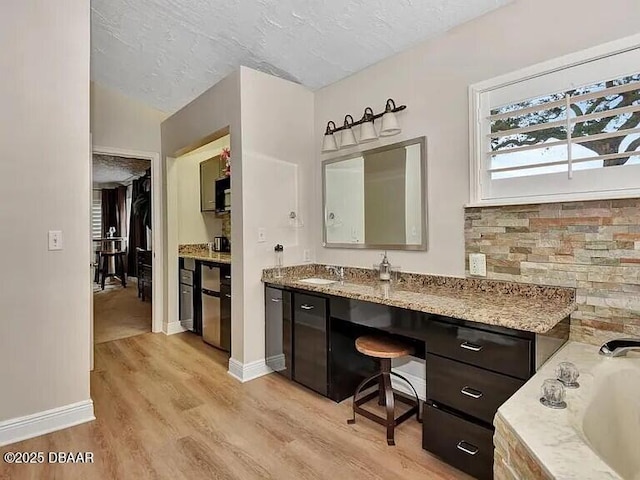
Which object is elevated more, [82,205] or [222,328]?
[82,205]

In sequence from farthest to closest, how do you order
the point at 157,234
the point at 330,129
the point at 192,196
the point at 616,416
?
the point at 192,196, the point at 157,234, the point at 330,129, the point at 616,416

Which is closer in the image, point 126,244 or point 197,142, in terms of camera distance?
point 197,142

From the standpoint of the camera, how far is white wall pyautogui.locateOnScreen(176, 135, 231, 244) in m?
4.52

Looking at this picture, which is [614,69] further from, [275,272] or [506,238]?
[275,272]

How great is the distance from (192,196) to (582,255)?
13.3ft

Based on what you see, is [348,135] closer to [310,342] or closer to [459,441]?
[310,342]

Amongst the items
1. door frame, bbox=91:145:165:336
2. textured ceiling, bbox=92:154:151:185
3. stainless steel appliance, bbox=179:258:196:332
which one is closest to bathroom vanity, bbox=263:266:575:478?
stainless steel appliance, bbox=179:258:196:332

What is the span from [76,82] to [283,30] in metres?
1.40

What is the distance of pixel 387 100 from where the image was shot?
9.02 feet

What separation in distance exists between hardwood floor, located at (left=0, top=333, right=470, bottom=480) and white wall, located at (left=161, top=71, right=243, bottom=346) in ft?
1.76

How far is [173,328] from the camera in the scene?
4.31m

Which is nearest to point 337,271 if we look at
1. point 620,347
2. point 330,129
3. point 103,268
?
point 330,129

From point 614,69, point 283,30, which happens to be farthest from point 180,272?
point 614,69

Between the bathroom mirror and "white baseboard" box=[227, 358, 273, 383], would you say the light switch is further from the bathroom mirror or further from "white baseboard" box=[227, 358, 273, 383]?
the bathroom mirror
